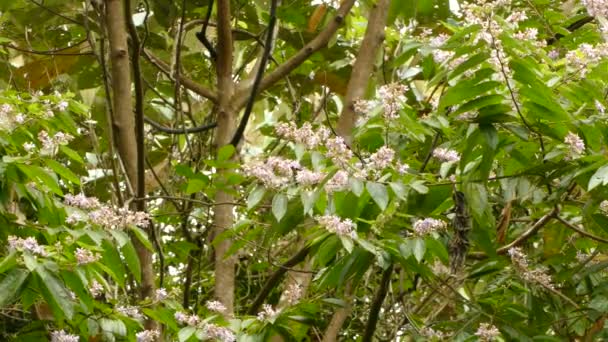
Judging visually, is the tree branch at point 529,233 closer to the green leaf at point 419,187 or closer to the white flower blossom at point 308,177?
the green leaf at point 419,187

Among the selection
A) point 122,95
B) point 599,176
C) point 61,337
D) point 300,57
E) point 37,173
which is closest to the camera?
point 599,176

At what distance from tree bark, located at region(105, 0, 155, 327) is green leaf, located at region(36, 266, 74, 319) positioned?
51 cm

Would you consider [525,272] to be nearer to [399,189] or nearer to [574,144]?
[574,144]

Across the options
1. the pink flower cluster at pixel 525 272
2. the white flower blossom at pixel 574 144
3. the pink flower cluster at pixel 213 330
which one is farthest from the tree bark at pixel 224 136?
the white flower blossom at pixel 574 144

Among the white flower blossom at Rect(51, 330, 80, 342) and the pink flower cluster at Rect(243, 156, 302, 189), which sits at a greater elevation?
the pink flower cluster at Rect(243, 156, 302, 189)

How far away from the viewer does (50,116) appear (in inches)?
70.2

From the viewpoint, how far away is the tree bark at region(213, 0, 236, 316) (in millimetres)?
2037

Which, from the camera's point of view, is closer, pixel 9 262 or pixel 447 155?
pixel 9 262

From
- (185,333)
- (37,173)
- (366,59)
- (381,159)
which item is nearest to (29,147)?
(37,173)

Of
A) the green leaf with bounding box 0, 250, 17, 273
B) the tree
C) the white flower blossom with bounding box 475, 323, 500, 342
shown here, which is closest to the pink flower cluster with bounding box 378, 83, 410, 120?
the tree

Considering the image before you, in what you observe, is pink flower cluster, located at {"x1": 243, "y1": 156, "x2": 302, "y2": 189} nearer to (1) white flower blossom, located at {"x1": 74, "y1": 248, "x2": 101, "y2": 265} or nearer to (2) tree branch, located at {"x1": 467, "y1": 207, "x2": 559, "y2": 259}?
(1) white flower blossom, located at {"x1": 74, "y1": 248, "x2": 101, "y2": 265}

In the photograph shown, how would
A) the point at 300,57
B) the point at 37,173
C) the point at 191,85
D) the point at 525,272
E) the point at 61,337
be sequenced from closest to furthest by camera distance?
the point at 37,173, the point at 61,337, the point at 525,272, the point at 300,57, the point at 191,85

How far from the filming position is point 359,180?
1470 millimetres

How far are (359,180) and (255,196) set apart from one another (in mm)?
196
